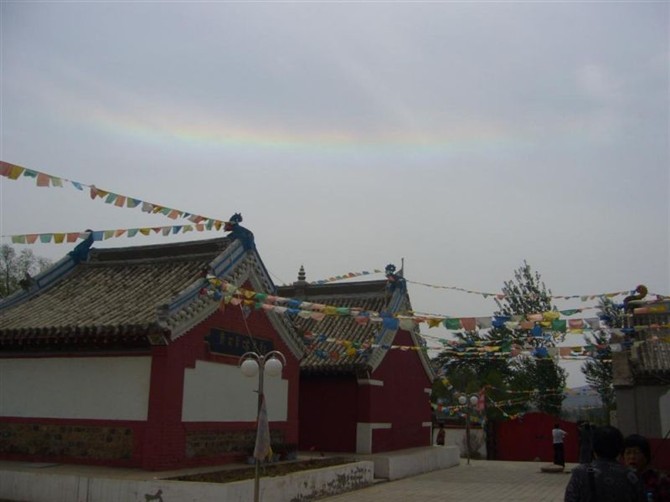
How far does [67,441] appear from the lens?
42.0 ft

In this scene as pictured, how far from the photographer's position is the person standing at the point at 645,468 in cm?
553

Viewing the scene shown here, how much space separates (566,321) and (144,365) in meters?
7.86

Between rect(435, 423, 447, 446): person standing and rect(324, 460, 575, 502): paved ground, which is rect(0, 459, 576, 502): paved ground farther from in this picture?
rect(435, 423, 447, 446): person standing

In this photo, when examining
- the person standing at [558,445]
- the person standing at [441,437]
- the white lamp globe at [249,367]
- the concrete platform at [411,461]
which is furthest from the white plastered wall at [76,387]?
the person standing at [441,437]

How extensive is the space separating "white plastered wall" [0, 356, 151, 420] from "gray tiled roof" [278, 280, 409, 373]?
558cm

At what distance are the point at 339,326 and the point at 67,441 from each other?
9640mm

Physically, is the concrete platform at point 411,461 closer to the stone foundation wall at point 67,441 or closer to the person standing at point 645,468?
the stone foundation wall at point 67,441

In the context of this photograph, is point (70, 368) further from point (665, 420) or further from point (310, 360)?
point (665, 420)

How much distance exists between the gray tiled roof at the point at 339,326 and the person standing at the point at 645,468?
36.2 feet

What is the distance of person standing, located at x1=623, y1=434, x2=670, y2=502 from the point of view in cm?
553

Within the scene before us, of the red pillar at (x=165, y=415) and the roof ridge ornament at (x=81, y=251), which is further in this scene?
the roof ridge ornament at (x=81, y=251)

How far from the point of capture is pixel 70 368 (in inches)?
517

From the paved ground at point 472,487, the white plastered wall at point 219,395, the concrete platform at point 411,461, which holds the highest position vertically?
the white plastered wall at point 219,395

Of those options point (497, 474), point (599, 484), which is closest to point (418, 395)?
point (497, 474)
